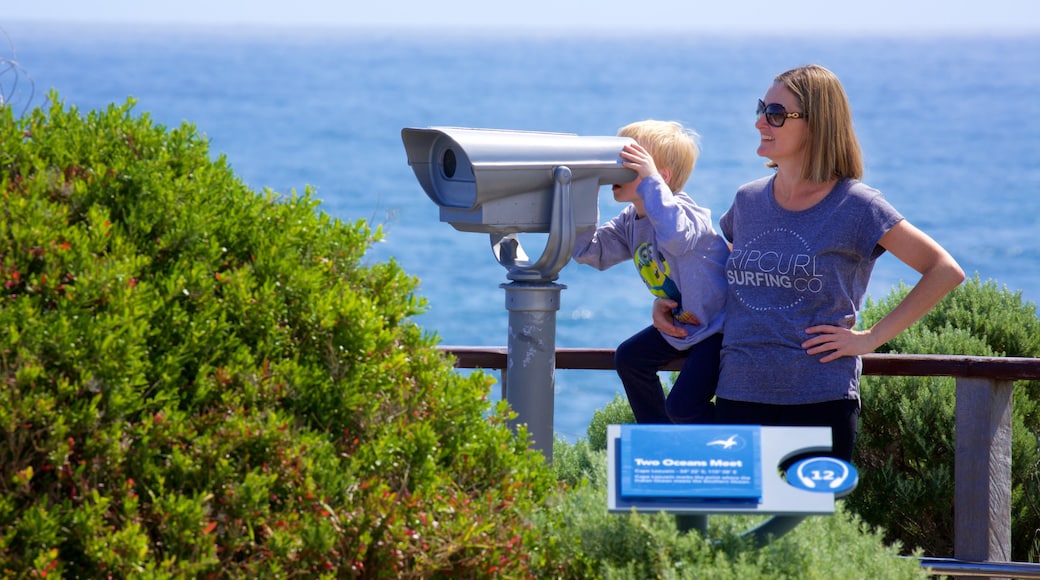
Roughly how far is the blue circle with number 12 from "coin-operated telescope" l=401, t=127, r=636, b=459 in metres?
0.84

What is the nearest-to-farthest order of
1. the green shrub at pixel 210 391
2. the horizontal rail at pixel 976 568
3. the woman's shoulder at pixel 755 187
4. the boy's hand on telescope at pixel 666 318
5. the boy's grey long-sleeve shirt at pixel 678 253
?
the green shrub at pixel 210 391
the boy's grey long-sleeve shirt at pixel 678 253
the woman's shoulder at pixel 755 187
the boy's hand on telescope at pixel 666 318
the horizontal rail at pixel 976 568

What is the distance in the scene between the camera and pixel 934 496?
12.6 ft

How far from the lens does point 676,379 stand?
10.2 ft

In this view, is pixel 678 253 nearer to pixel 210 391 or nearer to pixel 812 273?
pixel 812 273

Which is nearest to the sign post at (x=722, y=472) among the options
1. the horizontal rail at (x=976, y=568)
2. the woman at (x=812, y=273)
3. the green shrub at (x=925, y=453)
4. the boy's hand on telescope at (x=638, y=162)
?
the woman at (x=812, y=273)

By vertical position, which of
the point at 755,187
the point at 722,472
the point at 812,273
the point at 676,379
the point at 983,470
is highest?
the point at 755,187

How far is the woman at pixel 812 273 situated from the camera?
8.80 feet

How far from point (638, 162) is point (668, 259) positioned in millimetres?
284

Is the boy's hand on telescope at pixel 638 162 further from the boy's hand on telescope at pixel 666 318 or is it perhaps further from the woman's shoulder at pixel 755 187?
the boy's hand on telescope at pixel 666 318

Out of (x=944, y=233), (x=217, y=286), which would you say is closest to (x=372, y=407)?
(x=217, y=286)

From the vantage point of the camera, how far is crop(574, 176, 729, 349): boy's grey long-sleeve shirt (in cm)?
281

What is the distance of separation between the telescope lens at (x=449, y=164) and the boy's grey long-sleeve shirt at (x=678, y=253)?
37cm

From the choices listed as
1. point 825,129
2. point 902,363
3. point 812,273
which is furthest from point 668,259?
point 902,363

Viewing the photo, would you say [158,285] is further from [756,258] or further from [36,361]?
[756,258]
